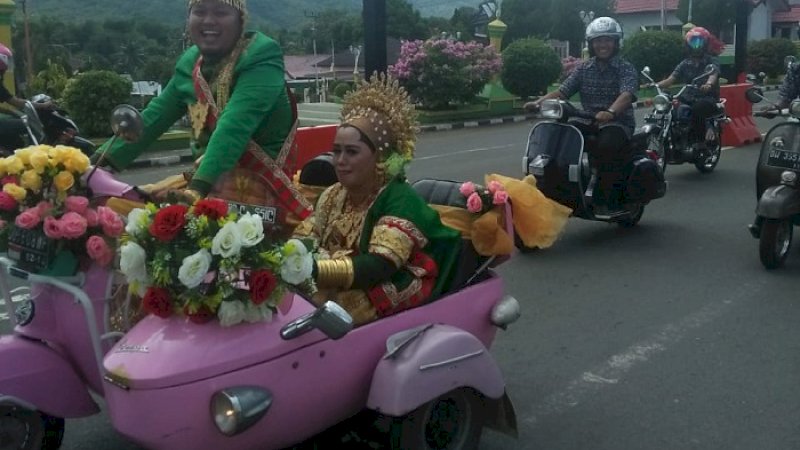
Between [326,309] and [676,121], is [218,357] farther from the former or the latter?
[676,121]

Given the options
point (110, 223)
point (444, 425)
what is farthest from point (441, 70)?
point (110, 223)

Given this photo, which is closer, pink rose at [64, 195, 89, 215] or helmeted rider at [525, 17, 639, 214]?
pink rose at [64, 195, 89, 215]

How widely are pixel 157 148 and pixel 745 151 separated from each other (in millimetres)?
9137

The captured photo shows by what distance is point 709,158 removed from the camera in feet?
40.1

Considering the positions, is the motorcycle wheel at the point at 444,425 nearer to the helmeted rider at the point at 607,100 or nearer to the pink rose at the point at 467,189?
the pink rose at the point at 467,189

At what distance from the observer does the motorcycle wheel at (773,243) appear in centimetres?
712

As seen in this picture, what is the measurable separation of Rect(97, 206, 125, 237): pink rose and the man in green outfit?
338 mm

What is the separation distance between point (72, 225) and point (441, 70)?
18379mm

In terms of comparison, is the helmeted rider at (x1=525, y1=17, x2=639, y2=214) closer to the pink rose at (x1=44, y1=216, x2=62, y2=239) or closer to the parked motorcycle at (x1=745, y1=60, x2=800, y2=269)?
the parked motorcycle at (x1=745, y1=60, x2=800, y2=269)

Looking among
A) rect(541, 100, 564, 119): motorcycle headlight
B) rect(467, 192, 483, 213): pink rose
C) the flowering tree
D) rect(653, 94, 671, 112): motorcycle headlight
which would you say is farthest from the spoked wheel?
the flowering tree

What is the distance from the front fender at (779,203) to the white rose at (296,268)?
480 centimetres

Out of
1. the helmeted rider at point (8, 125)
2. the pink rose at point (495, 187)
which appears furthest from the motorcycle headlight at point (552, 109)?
the helmeted rider at point (8, 125)

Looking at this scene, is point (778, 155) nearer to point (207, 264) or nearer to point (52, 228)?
point (207, 264)

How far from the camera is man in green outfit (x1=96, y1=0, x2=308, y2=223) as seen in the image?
372cm
